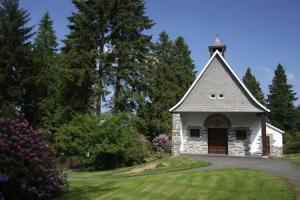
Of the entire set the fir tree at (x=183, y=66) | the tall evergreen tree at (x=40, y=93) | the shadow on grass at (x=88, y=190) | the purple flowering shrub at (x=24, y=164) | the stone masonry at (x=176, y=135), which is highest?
the fir tree at (x=183, y=66)

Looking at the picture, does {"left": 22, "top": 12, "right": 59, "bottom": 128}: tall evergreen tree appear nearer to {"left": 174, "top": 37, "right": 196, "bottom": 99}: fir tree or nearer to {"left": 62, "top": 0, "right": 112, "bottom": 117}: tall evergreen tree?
{"left": 62, "top": 0, "right": 112, "bottom": 117}: tall evergreen tree

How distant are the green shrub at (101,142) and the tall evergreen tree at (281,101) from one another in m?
39.9

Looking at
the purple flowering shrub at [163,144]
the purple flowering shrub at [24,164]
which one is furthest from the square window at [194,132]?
the purple flowering shrub at [24,164]

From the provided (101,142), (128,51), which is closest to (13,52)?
(128,51)

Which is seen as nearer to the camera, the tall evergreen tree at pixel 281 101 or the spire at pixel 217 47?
the spire at pixel 217 47

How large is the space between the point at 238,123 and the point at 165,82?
45.6 feet

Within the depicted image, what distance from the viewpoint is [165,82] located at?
1754 inches

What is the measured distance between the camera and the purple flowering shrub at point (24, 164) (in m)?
12.6

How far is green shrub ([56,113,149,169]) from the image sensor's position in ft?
90.6

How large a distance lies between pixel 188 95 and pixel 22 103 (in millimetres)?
15133

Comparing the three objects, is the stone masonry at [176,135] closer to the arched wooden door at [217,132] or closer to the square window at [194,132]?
the square window at [194,132]

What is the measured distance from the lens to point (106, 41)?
123ft

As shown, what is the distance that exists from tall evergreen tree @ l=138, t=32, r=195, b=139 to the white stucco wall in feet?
18.7

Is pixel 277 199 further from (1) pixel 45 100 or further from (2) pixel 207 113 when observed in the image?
(1) pixel 45 100
